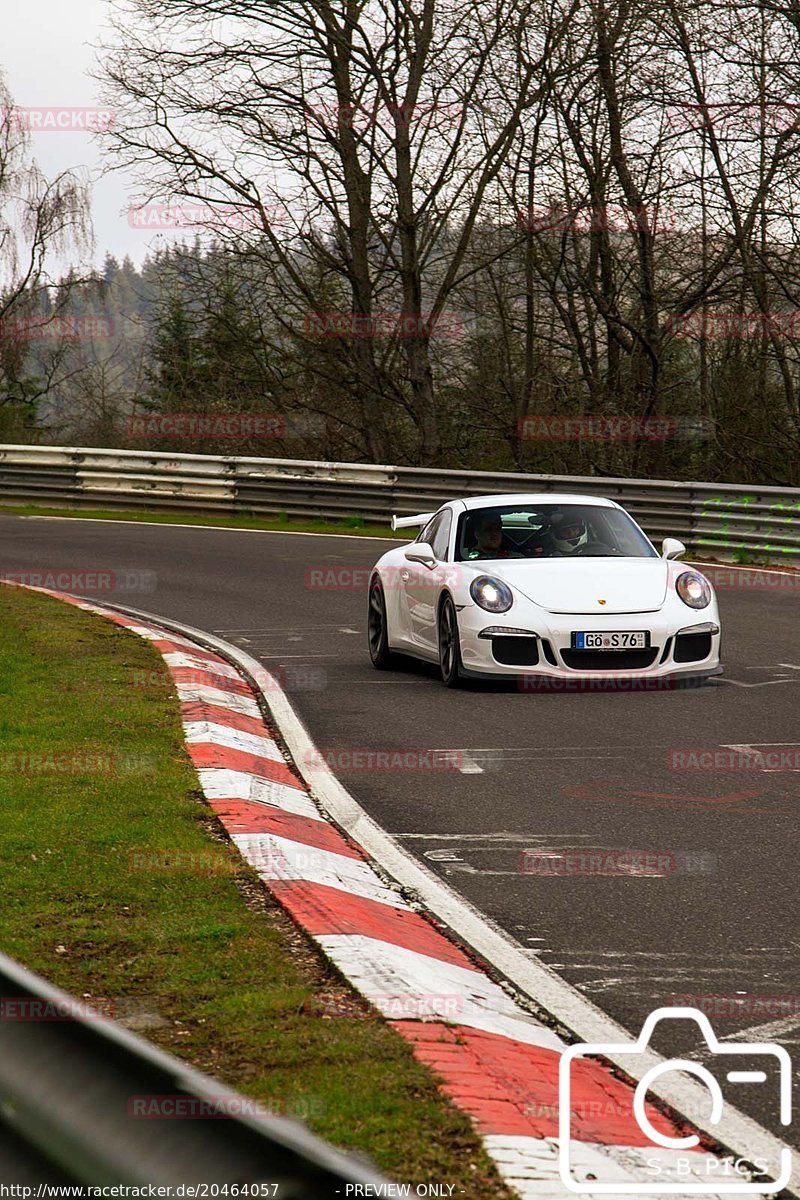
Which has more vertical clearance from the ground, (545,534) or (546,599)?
(545,534)

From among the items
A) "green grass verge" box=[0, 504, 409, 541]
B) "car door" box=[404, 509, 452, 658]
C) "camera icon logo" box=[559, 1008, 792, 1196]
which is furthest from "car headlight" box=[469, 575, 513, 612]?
"green grass verge" box=[0, 504, 409, 541]

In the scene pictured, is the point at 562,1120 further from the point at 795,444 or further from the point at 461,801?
the point at 795,444

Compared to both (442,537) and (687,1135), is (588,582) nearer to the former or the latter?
(442,537)

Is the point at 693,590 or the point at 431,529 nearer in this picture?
the point at 693,590

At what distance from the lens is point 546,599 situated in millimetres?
10930

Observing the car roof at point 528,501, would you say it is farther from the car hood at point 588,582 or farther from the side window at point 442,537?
the car hood at point 588,582

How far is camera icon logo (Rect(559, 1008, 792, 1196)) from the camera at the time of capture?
3145 mm

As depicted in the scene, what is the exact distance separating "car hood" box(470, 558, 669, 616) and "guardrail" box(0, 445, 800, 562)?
8.42 m

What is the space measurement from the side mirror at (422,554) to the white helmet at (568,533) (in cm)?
93

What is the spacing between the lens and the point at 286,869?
19.1 ft

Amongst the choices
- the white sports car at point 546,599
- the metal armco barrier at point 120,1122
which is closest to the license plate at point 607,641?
the white sports car at point 546,599

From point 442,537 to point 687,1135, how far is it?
894cm

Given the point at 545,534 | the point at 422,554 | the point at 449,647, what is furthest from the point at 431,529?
the point at 449,647

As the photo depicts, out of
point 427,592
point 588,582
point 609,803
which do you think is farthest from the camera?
point 427,592
